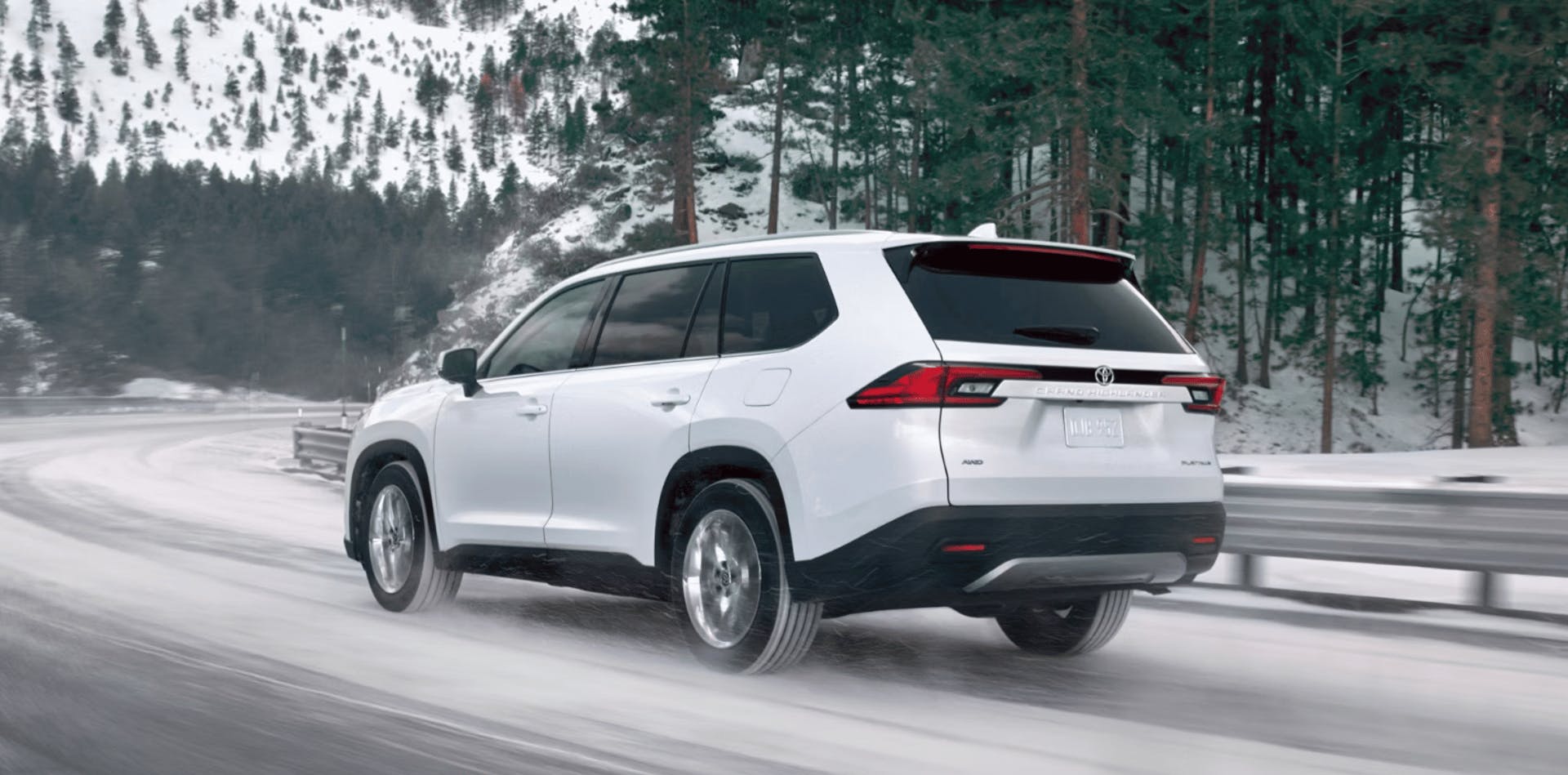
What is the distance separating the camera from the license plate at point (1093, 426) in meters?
5.79

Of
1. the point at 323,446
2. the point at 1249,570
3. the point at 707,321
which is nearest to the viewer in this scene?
the point at 707,321

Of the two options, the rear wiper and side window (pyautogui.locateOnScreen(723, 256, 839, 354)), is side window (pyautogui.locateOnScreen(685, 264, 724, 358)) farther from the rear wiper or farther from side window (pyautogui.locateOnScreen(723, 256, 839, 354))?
the rear wiper

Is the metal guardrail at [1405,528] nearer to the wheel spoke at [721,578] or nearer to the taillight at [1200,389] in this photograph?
the taillight at [1200,389]

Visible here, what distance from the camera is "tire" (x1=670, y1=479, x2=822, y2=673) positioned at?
19.7 feet

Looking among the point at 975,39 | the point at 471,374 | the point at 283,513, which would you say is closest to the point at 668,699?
the point at 471,374

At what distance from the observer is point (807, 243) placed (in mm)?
6301

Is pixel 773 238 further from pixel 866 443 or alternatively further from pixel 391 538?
pixel 391 538

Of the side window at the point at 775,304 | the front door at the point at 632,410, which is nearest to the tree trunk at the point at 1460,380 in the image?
the front door at the point at 632,410

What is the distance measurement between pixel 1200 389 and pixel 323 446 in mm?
18412

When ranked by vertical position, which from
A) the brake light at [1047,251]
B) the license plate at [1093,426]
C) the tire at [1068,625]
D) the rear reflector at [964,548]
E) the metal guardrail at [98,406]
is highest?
the brake light at [1047,251]

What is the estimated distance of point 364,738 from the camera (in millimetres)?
5055

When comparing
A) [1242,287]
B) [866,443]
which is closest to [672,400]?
[866,443]

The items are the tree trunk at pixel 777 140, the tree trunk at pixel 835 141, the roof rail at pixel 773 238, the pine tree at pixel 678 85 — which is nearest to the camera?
the roof rail at pixel 773 238

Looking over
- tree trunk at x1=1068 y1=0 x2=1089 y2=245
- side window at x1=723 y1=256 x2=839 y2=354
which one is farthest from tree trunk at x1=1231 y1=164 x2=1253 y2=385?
side window at x1=723 y1=256 x2=839 y2=354
